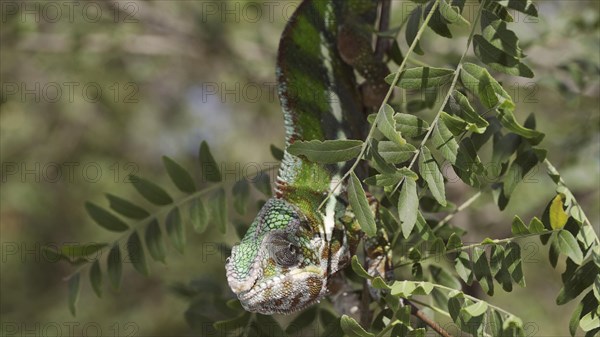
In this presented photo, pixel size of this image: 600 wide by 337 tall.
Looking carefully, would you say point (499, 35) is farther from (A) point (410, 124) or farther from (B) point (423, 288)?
(B) point (423, 288)

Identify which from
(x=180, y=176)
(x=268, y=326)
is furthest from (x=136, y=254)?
(x=268, y=326)

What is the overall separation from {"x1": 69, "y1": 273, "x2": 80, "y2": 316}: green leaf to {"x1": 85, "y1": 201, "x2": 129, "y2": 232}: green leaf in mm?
191

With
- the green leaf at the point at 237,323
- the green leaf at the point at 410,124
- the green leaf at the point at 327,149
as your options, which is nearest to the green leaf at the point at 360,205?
the green leaf at the point at 327,149

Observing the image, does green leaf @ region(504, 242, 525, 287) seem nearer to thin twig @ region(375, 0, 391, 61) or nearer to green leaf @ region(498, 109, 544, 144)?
green leaf @ region(498, 109, 544, 144)

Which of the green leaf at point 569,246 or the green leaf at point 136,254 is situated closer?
the green leaf at point 569,246

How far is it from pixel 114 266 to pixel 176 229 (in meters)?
0.23

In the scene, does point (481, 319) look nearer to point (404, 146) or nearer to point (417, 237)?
point (404, 146)

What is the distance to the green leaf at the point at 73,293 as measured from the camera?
2535 mm

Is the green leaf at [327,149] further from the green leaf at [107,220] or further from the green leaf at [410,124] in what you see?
the green leaf at [107,220]

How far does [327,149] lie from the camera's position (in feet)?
6.01

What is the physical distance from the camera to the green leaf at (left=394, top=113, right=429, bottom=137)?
6.04 ft

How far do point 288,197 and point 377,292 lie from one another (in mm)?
371

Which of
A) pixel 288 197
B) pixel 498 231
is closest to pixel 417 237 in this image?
pixel 288 197

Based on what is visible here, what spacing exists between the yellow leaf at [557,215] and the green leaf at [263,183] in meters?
1.01
